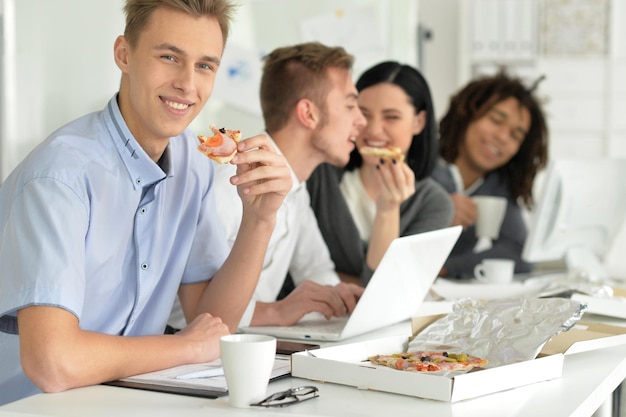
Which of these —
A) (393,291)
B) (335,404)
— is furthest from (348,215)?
(335,404)

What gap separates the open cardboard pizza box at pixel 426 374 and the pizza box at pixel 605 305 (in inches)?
16.4

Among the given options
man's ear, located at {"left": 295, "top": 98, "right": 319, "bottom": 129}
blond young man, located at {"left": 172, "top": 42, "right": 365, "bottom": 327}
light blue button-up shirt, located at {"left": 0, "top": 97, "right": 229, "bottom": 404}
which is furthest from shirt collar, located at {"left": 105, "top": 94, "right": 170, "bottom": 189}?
man's ear, located at {"left": 295, "top": 98, "right": 319, "bottom": 129}

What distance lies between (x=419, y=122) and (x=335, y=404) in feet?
5.67

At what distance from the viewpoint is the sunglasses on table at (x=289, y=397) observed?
1054 mm

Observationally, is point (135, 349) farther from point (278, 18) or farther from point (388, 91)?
point (278, 18)

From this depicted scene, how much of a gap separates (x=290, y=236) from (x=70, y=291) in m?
0.95

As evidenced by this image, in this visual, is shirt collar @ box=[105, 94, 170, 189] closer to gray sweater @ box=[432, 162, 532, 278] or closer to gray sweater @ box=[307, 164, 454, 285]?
gray sweater @ box=[307, 164, 454, 285]

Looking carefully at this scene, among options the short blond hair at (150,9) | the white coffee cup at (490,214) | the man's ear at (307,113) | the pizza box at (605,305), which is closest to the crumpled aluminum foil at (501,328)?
the pizza box at (605,305)

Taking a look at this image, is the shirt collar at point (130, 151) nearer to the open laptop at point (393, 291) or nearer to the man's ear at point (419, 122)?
the open laptop at point (393, 291)

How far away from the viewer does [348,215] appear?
8.19ft

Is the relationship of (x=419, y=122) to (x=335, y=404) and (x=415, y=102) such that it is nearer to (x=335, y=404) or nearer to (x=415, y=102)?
(x=415, y=102)

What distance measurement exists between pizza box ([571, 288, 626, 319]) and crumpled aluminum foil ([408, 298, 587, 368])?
0.38 metres

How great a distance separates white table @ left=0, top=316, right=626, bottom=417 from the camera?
40.8 inches

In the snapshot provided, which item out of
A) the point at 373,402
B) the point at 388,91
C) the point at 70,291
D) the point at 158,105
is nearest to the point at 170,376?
the point at 70,291
